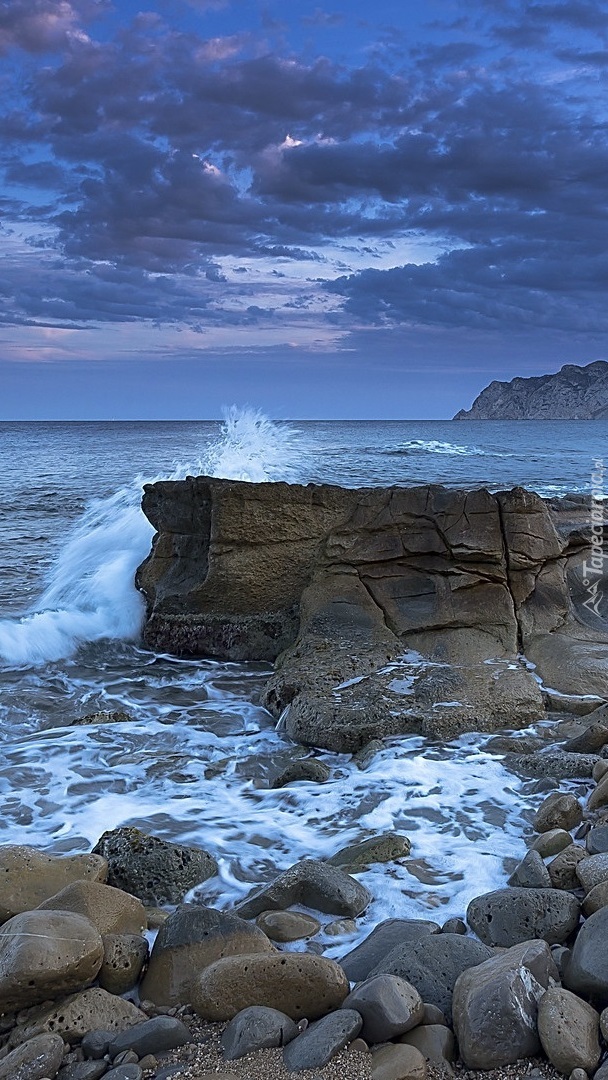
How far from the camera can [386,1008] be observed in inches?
96.5

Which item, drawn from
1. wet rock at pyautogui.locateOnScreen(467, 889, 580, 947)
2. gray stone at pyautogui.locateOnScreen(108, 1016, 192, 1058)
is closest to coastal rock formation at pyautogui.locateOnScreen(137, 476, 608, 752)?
wet rock at pyautogui.locateOnScreen(467, 889, 580, 947)

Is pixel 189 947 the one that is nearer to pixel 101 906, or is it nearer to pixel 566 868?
pixel 101 906

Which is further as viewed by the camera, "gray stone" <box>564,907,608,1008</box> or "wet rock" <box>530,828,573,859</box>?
"wet rock" <box>530,828,573,859</box>

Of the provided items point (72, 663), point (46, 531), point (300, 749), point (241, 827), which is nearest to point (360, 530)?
point (300, 749)

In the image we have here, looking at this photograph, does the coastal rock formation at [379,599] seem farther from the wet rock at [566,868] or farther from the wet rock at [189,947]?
the wet rock at [189,947]

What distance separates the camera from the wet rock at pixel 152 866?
11.8 ft

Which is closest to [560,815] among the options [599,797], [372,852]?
[599,797]

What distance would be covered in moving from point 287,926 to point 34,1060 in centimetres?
105

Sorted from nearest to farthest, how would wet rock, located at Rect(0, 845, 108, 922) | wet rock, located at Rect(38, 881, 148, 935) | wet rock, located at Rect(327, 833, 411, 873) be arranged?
wet rock, located at Rect(38, 881, 148, 935) → wet rock, located at Rect(0, 845, 108, 922) → wet rock, located at Rect(327, 833, 411, 873)

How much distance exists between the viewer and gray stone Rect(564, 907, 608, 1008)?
2490 mm

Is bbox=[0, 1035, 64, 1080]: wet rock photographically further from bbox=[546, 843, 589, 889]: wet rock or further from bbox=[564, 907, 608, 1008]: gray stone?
bbox=[546, 843, 589, 889]: wet rock

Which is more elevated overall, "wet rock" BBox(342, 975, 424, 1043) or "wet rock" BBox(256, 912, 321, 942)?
"wet rock" BBox(342, 975, 424, 1043)

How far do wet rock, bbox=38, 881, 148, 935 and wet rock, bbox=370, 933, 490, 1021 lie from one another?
3.17 feet

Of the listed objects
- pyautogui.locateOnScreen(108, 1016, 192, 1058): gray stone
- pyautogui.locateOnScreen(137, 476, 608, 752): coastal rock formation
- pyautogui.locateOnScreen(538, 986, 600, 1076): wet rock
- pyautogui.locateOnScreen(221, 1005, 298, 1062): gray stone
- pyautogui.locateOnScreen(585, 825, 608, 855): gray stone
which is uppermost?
pyautogui.locateOnScreen(137, 476, 608, 752): coastal rock formation
